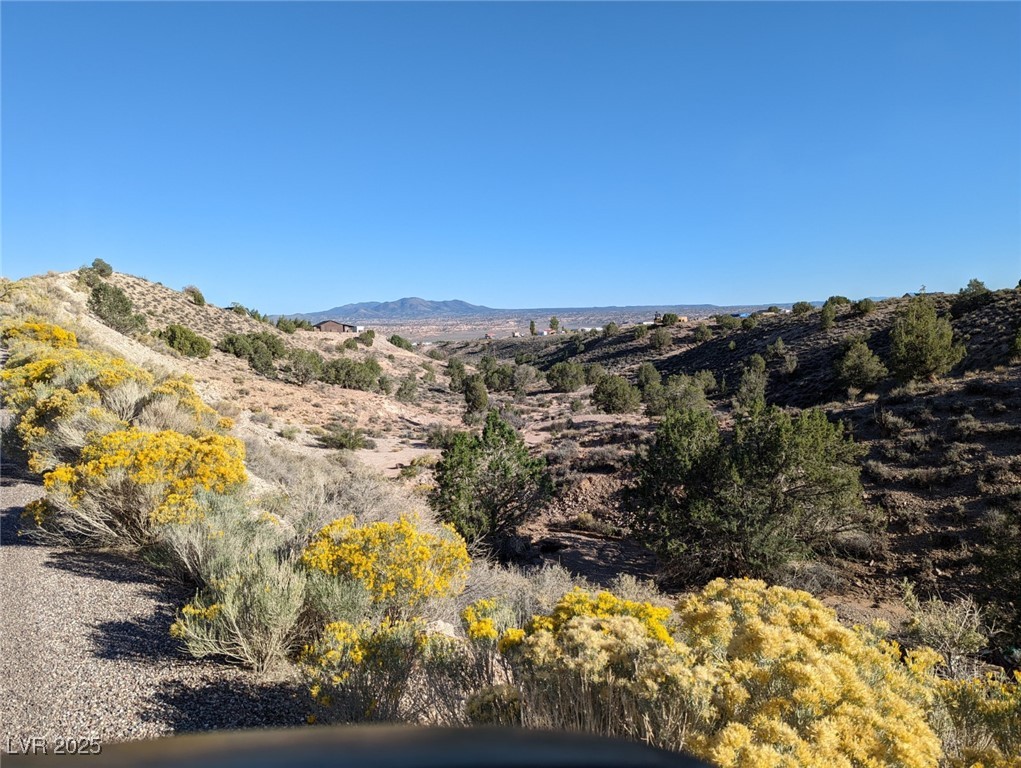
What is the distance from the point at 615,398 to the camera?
30.7m

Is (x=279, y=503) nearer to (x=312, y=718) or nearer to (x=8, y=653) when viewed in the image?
(x=8, y=653)

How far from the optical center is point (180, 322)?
41.1 meters

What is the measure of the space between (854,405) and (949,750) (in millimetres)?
22390

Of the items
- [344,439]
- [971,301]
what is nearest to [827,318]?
[971,301]

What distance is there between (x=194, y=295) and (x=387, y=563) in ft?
176

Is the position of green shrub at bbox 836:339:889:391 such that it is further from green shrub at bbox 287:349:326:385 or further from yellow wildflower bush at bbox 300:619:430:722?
green shrub at bbox 287:349:326:385

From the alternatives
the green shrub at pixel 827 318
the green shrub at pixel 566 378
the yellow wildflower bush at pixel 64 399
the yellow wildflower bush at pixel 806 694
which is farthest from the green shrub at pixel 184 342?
the green shrub at pixel 827 318

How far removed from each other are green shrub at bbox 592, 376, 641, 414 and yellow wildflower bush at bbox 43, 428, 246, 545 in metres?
25.8

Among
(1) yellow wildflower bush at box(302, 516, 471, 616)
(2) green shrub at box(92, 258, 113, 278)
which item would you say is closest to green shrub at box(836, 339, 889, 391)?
(1) yellow wildflower bush at box(302, 516, 471, 616)

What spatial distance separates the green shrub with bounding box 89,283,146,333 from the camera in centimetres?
2917

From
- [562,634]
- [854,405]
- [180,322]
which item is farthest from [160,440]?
[180,322]

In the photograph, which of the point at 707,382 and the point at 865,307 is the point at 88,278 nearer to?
the point at 707,382

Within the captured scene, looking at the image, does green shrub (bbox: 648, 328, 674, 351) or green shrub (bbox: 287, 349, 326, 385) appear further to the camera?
green shrub (bbox: 648, 328, 674, 351)

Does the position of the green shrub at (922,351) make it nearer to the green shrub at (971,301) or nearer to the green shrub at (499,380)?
the green shrub at (971,301)
